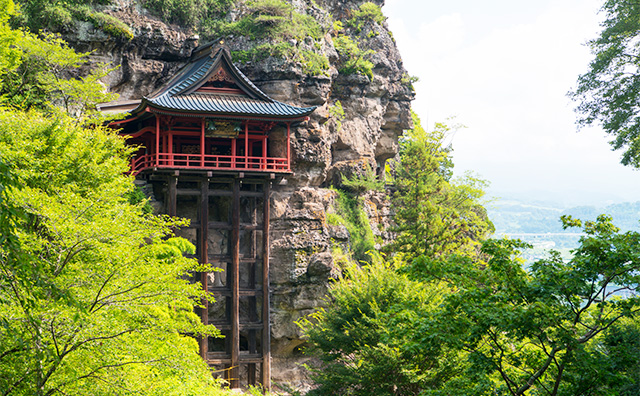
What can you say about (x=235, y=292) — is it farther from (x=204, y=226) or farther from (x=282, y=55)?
(x=282, y=55)

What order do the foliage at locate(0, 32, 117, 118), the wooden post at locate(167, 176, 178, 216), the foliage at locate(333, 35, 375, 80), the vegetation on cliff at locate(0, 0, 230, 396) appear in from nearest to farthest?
the vegetation on cliff at locate(0, 0, 230, 396)
the foliage at locate(0, 32, 117, 118)
the wooden post at locate(167, 176, 178, 216)
the foliage at locate(333, 35, 375, 80)

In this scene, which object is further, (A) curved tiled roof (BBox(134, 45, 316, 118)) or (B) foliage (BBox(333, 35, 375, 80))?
(B) foliage (BBox(333, 35, 375, 80))

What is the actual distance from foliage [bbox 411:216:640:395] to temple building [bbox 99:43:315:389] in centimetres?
1440

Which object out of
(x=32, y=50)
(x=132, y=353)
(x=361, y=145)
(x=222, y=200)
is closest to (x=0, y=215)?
(x=132, y=353)

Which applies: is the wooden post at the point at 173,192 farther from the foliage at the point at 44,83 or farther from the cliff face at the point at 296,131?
the cliff face at the point at 296,131

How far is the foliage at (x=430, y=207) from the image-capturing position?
2814 centimetres

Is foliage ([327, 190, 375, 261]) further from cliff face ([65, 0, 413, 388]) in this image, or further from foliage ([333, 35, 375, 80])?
foliage ([333, 35, 375, 80])

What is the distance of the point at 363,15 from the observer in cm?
3600

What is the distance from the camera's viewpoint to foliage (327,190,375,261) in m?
31.2

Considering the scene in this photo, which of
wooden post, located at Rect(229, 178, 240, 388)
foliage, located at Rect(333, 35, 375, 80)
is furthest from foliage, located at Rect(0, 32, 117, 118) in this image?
foliage, located at Rect(333, 35, 375, 80)

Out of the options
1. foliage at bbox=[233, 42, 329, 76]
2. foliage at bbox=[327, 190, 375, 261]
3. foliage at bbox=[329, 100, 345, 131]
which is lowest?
foliage at bbox=[327, 190, 375, 261]

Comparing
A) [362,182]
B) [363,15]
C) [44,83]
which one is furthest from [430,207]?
[44,83]

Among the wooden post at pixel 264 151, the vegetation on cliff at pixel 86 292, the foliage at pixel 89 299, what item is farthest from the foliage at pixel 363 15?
the foliage at pixel 89 299

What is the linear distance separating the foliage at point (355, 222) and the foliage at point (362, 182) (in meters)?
0.47
